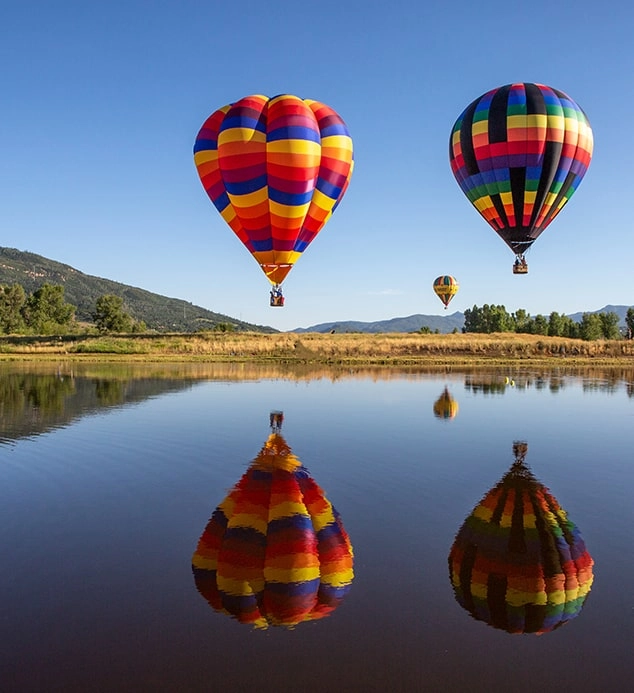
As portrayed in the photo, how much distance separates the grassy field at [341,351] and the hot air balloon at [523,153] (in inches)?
943

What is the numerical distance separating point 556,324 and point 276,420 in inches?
4768

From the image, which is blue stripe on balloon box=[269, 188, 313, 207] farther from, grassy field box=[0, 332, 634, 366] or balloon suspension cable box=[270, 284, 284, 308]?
grassy field box=[0, 332, 634, 366]

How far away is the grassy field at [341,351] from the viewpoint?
56812 mm

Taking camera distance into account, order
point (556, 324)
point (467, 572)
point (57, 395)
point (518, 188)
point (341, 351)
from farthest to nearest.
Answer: point (556, 324), point (341, 351), point (518, 188), point (57, 395), point (467, 572)

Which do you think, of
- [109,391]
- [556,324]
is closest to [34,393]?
[109,391]

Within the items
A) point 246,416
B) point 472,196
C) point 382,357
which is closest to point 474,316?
point 382,357

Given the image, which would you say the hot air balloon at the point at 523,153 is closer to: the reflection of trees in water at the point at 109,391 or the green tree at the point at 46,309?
the reflection of trees in water at the point at 109,391

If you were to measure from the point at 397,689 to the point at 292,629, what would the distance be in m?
1.60

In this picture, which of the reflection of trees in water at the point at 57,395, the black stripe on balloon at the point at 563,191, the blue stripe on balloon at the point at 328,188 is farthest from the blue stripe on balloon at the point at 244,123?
the black stripe on balloon at the point at 563,191

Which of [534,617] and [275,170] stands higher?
[275,170]

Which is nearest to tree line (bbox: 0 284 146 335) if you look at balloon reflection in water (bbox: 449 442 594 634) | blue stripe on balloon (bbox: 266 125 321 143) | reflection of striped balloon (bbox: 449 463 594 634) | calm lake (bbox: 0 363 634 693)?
blue stripe on balloon (bbox: 266 125 321 143)

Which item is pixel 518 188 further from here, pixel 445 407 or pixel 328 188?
pixel 445 407

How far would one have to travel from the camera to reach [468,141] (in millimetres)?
30750

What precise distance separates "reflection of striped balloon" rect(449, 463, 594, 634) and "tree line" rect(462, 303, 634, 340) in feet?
405
